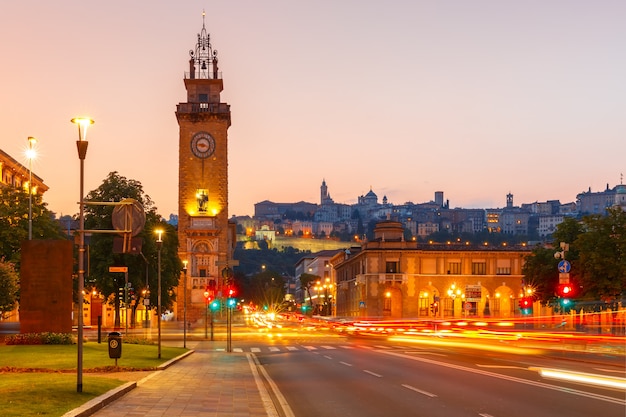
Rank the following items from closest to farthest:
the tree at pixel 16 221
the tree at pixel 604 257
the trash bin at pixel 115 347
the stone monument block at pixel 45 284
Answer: the trash bin at pixel 115 347 → the stone monument block at pixel 45 284 → the tree at pixel 16 221 → the tree at pixel 604 257

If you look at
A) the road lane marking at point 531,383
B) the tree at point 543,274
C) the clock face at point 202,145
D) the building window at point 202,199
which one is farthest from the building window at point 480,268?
the road lane marking at point 531,383

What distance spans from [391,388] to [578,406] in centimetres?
644

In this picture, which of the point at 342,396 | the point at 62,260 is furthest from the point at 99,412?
the point at 62,260

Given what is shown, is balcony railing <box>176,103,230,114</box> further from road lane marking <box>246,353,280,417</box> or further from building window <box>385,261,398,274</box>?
road lane marking <box>246,353,280,417</box>

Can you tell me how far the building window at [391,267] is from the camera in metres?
110

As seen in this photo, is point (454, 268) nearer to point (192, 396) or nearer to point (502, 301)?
point (502, 301)

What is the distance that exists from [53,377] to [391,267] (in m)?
89.8

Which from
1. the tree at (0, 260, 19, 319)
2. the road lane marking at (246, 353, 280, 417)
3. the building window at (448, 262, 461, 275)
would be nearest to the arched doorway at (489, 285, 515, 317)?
the building window at (448, 262, 461, 275)

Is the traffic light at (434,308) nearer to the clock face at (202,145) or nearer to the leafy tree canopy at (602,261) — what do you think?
the leafy tree canopy at (602,261)

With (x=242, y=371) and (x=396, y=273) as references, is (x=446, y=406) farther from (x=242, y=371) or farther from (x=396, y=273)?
(x=396, y=273)

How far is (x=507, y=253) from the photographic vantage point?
111562mm

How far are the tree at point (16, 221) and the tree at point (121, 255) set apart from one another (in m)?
6.47


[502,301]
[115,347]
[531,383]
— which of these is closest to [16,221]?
[115,347]

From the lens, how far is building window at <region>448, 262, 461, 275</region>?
111 m
